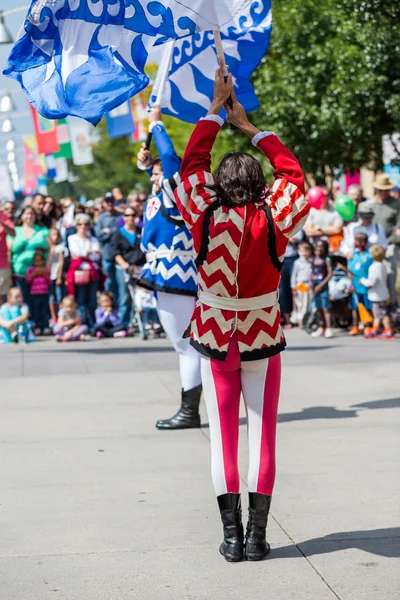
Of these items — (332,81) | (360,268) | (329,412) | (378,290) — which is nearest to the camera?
(329,412)

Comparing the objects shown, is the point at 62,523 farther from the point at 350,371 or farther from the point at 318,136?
the point at 318,136

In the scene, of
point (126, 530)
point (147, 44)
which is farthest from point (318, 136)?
point (126, 530)

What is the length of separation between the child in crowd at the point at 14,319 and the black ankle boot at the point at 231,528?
10.9 metres

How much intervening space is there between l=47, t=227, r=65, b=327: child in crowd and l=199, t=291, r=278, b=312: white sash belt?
11.9 meters

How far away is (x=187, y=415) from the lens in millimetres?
8219

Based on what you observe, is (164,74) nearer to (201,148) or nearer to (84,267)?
(201,148)

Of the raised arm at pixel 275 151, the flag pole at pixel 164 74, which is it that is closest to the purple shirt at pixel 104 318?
the flag pole at pixel 164 74

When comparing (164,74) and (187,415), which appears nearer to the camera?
(187,415)

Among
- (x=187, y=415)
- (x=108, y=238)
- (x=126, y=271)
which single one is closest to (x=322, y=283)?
(x=126, y=271)

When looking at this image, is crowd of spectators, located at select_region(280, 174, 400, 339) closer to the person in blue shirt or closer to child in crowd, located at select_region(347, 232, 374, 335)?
child in crowd, located at select_region(347, 232, 374, 335)

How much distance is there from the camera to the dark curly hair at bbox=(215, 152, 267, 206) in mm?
4879

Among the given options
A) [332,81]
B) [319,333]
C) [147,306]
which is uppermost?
[332,81]

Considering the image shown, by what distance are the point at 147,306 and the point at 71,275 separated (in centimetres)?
132

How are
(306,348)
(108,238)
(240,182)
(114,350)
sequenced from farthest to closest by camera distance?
(108,238), (114,350), (306,348), (240,182)
